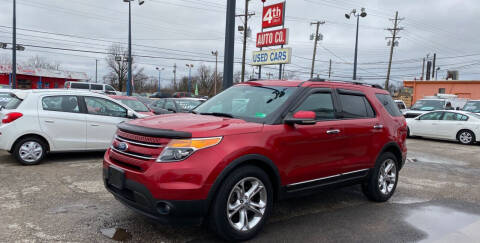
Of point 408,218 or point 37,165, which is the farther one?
point 37,165

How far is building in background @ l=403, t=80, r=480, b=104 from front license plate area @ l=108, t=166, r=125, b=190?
3761 cm

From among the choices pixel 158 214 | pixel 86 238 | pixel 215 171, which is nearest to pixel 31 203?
pixel 86 238

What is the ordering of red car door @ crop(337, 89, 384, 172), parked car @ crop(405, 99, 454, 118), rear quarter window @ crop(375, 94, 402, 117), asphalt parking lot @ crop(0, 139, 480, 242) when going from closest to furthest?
asphalt parking lot @ crop(0, 139, 480, 242), red car door @ crop(337, 89, 384, 172), rear quarter window @ crop(375, 94, 402, 117), parked car @ crop(405, 99, 454, 118)

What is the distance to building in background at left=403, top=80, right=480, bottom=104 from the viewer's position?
108 ft

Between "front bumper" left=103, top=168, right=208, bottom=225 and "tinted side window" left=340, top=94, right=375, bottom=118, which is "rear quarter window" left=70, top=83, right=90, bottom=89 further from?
"front bumper" left=103, top=168, right=208, bottom=225

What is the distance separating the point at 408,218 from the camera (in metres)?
4.71

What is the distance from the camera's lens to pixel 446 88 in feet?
113

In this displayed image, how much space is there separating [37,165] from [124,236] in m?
4.43

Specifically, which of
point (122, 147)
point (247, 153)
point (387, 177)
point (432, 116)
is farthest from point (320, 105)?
point (432, 116)

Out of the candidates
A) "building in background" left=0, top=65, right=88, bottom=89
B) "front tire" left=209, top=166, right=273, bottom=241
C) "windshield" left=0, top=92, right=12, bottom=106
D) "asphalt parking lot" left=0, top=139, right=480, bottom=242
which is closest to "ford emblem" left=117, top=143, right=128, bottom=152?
"asphalt parking lot" left=0, top=139, right=480, bottom=242

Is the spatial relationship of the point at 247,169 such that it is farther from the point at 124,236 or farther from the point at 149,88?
the point at 149,88

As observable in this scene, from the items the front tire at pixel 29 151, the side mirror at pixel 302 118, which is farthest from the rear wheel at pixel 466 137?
the front tire at pixel 29 151

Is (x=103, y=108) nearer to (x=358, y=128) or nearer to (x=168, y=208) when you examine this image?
(x=168, y=208)

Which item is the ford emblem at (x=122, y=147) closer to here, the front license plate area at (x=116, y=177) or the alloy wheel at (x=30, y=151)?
the front license plate area at (x=116, y=177)
